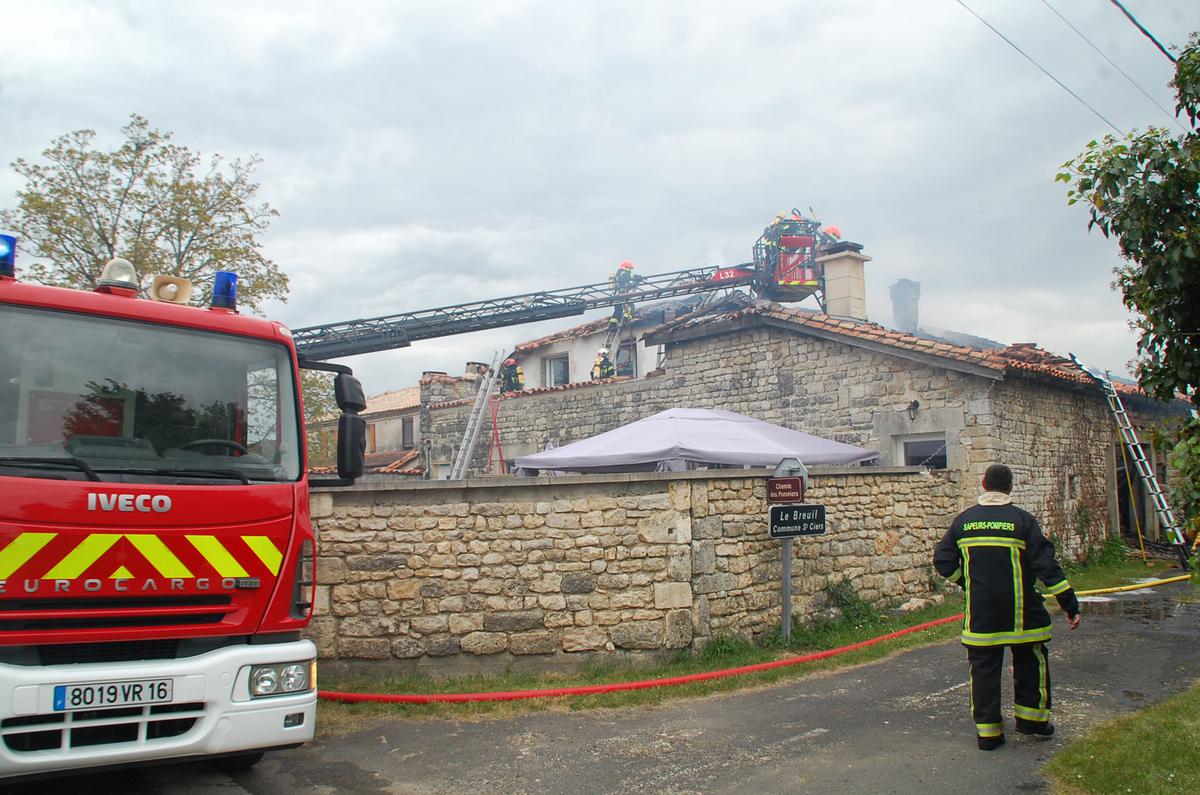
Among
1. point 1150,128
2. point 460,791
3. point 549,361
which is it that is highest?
point 549,361

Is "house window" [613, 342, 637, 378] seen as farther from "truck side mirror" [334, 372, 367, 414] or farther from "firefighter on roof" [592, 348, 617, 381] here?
"truck side mirror" [334, 372, 367, 414]

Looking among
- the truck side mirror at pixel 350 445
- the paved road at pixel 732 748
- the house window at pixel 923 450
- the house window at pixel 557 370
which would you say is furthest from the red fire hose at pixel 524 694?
the house window at pixel 557 370

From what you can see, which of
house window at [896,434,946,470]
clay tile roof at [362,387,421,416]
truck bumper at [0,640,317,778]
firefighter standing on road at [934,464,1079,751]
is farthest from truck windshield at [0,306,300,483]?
clay tile roof at [362,387,421,416]

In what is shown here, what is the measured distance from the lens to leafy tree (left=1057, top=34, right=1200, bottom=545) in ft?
13.2

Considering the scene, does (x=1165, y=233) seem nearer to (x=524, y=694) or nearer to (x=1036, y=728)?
(x=1036, y=728)

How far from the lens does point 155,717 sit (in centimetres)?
424

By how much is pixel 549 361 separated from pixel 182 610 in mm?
20813

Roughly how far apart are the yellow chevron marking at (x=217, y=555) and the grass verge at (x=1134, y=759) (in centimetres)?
460

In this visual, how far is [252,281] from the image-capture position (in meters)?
15.8

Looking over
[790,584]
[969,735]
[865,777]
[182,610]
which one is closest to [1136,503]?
[790,584]

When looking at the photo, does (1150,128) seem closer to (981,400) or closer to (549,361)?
(981,400)

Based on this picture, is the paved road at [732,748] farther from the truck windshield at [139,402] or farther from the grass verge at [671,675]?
the truck windshield at [139,402]

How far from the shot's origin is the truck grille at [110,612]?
4.07m

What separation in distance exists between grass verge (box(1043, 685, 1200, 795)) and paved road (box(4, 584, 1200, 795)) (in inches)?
6.2
